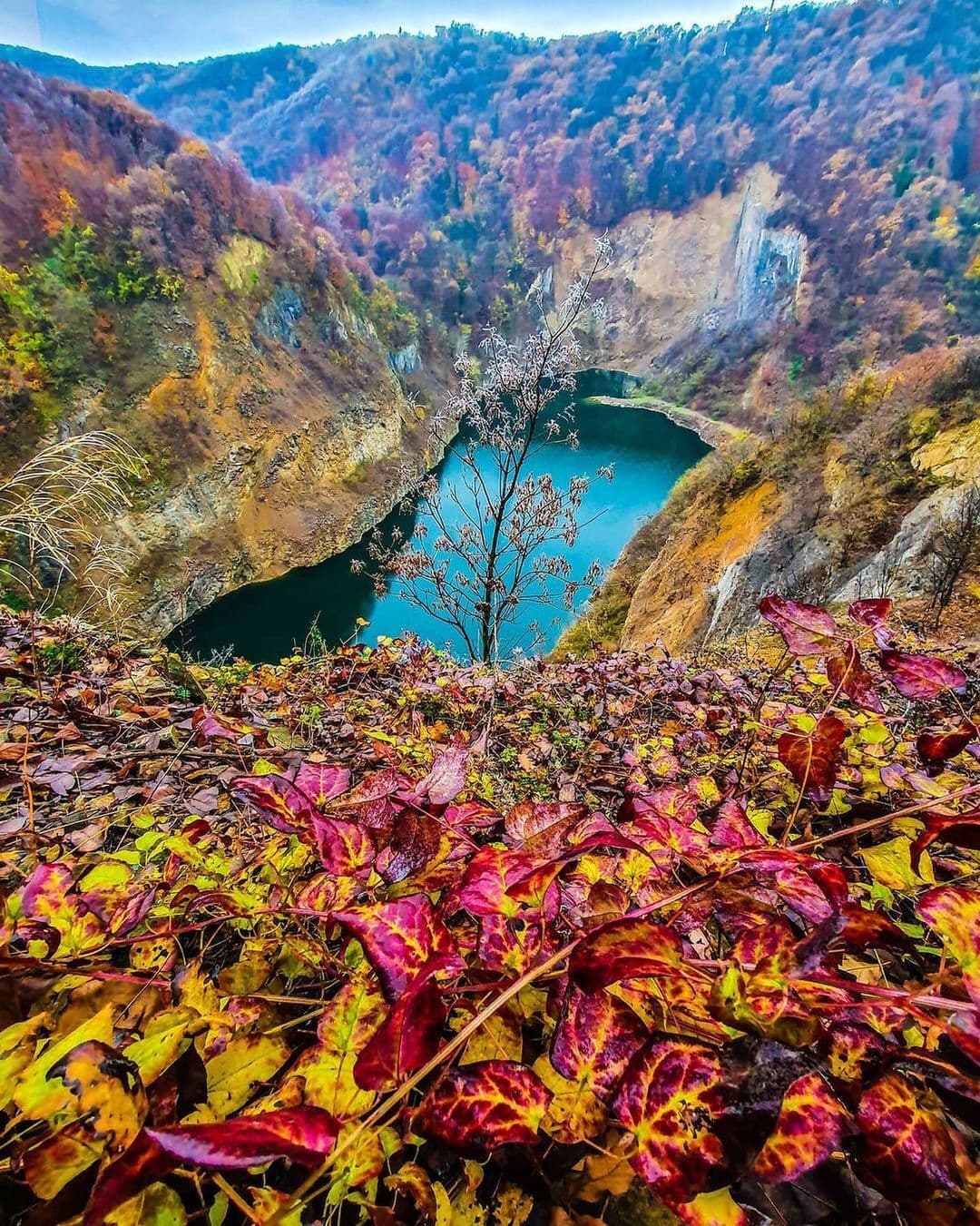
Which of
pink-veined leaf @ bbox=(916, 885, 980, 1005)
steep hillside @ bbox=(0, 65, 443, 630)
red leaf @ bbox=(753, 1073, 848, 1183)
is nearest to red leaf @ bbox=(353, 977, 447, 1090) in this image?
red leaf @ bbox=(753, 1073, 848, 1183)

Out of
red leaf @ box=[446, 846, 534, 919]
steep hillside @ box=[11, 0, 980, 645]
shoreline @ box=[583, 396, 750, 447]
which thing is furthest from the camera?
shoreline @ box=[583, 396, 750, 447]

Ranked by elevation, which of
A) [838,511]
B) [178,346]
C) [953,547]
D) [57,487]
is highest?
[178,346]

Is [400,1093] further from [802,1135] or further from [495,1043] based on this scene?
[802,1135]

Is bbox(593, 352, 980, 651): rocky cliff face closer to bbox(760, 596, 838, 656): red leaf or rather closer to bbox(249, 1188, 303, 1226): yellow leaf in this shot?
bbox(760, 596, 838, 656): red leaf

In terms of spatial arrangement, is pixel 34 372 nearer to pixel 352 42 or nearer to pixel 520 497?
pixel 520 497

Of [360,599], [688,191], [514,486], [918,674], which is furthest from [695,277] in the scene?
[918,674]

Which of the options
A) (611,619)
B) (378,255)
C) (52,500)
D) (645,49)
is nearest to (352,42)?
(645,49)
